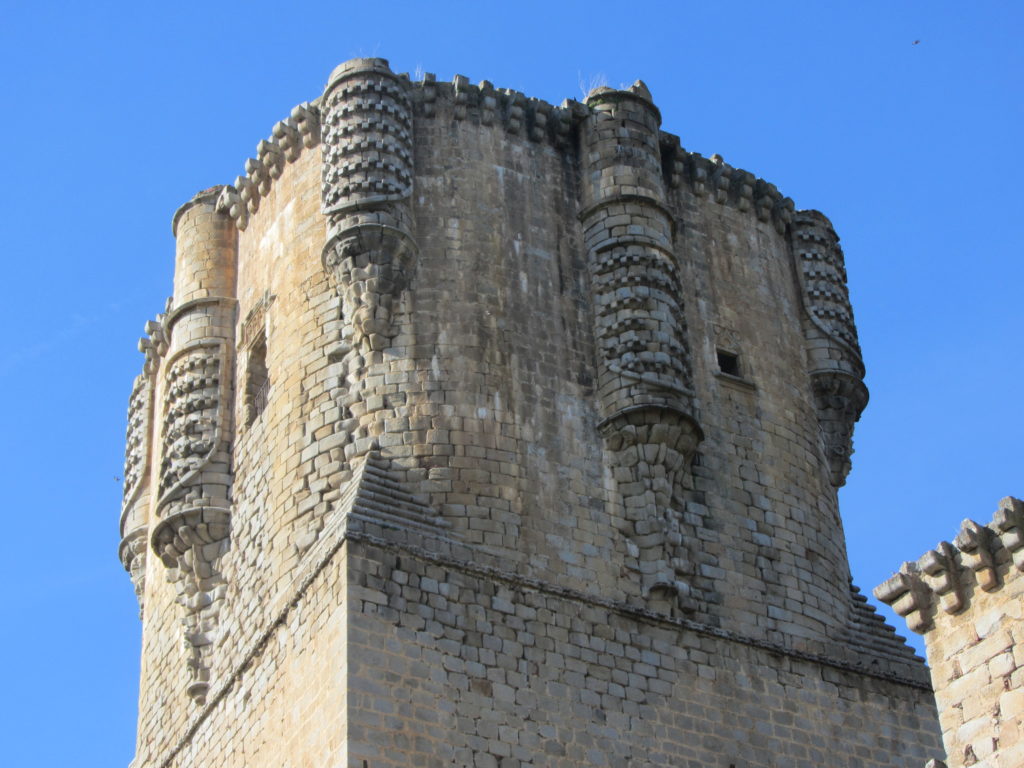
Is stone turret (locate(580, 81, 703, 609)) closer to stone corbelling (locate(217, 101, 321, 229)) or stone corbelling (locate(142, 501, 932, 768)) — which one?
stone corbelling (locate(142, 501, 932, 768))

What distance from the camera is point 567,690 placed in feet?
65.0

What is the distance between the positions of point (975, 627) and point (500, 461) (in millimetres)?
7050

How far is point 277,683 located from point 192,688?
247 centimetres

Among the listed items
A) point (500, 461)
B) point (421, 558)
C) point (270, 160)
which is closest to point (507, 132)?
point (270, 160)

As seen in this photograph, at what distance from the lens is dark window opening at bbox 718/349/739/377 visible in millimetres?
23797

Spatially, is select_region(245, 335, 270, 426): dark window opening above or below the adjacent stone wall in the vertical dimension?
above

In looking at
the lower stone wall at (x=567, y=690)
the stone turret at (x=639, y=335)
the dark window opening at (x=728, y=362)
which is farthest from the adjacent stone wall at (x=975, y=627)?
the dark window opening at (x=728, y=362)

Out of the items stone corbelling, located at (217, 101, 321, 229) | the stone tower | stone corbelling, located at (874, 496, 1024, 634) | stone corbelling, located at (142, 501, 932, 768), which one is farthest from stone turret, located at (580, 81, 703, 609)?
stone corbelling, located at (874, 496, 1024, 634)

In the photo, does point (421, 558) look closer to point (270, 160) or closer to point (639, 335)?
point (639, 335)

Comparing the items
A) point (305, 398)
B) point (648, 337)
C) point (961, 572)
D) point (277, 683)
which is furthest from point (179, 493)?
point (961, 572)

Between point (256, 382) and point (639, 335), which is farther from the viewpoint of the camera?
point (256, 382)

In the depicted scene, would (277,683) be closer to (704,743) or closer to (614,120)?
(704,743)

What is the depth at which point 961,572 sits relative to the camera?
15312 mm

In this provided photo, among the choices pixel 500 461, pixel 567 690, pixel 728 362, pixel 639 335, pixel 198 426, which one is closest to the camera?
pixel 567 690
